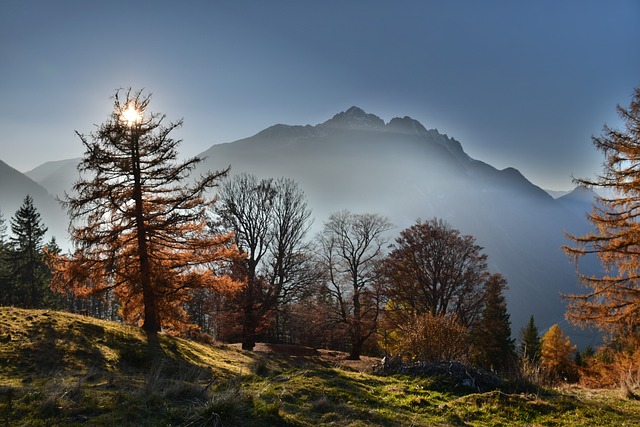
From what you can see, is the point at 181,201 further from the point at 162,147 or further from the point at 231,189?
the point at 231,189

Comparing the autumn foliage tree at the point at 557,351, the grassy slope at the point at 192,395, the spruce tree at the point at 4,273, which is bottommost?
the autumn foliage tree at the point at 557,351

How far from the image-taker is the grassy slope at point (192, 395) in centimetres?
481

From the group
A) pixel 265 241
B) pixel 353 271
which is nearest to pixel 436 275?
pixel 353 271

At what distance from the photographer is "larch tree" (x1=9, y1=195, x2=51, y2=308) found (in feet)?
123

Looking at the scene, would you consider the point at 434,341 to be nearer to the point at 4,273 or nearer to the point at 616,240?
the point at 616,240

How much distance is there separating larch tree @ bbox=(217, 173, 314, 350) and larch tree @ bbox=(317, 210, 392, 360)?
3.71 meters

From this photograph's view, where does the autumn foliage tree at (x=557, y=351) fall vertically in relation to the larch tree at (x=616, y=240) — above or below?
below

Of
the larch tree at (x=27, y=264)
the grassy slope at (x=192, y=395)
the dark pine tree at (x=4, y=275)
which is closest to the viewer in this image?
the grassy slope at (x=192, y=395)

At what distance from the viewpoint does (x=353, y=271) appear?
28.5m

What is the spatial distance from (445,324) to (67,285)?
45.8 feet

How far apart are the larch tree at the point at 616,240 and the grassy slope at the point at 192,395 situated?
20.3ft

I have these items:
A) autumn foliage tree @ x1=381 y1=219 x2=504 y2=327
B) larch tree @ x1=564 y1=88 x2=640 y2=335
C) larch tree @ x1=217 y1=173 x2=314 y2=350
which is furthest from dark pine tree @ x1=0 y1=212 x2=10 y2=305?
larch tree @ x1=564 y1=88 x2=640 y2=335

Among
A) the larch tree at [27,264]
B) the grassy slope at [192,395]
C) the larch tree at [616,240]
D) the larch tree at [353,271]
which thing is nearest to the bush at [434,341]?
the grassy slope at [192,395]

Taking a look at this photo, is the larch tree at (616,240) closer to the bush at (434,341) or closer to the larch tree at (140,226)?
the bush at (434,341)
